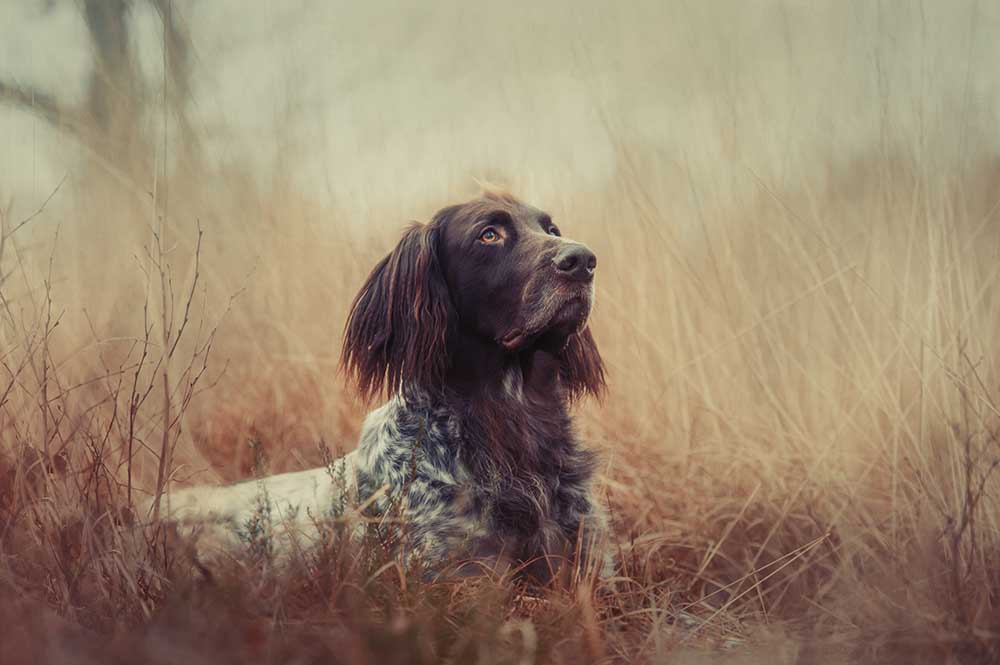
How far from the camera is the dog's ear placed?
304 cm

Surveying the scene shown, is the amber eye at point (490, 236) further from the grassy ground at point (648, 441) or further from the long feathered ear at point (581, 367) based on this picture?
the grassy ground at point (648, 441)

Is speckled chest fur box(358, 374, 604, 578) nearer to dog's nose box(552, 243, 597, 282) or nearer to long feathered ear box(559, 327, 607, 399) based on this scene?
long feathered ear box(559, 327, 607, 399)

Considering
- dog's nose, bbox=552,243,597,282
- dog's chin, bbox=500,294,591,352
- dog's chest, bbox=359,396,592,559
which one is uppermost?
dog's nose, bbox=552,243,597,282

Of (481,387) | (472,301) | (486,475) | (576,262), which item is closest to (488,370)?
(481,387)

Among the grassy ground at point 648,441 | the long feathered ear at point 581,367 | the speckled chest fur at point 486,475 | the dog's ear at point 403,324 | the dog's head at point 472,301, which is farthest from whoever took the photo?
the long feathered ear at point 581,367

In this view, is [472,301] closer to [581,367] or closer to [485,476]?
[581,367]

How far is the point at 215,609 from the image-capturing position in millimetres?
1741

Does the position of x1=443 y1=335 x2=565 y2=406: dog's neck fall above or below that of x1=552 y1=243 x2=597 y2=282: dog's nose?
below

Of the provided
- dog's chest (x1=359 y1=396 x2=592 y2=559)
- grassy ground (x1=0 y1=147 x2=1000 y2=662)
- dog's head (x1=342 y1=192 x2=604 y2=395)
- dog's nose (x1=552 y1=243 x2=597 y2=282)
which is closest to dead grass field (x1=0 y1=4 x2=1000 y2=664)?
grassy ground (x1=0 y1=147 x2=1000 y2=662)

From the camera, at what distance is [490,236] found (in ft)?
10.3

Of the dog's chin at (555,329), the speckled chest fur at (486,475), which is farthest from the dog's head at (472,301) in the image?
the speckled chest fur at (486,475)

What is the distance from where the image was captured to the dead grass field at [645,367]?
80.7 inches

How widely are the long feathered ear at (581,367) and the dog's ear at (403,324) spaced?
0.46 metres

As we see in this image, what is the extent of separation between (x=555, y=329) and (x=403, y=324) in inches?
20.9
